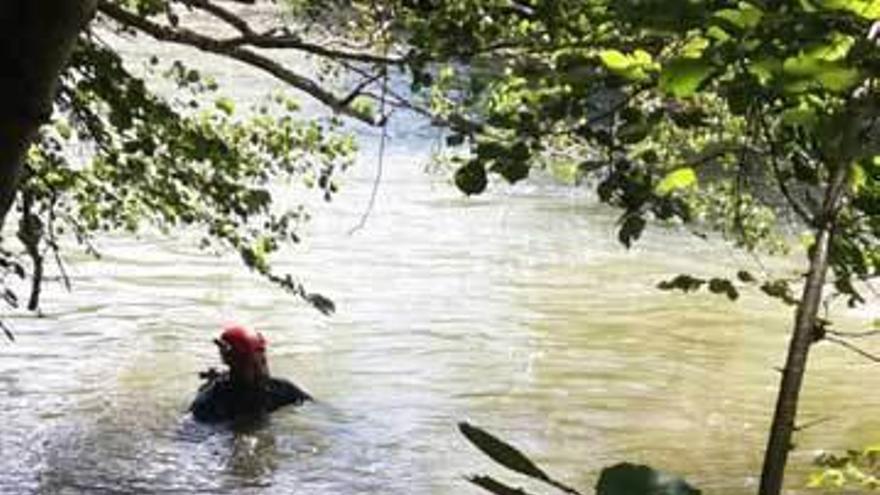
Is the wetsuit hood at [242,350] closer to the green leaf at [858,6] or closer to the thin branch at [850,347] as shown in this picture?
the thin branch at [850,347]

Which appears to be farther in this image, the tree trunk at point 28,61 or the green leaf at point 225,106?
the green leaf at point 225,106

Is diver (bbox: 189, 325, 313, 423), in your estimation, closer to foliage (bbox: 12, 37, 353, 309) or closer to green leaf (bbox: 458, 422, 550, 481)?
foliage (bbox: 12, 37, 353, 309)

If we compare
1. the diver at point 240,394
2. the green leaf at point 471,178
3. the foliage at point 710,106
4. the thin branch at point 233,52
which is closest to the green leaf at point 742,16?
the foliage at point 710,106

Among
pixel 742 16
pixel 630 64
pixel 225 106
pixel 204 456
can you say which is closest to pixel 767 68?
pixel 742 16

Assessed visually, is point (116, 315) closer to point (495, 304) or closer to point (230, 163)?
point (495, 304)

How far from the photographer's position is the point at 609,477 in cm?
113

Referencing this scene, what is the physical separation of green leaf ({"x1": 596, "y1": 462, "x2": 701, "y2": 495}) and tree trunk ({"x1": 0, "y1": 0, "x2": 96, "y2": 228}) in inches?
21.7

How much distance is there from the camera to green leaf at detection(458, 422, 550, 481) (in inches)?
49.4

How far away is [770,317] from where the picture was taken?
56.5ft

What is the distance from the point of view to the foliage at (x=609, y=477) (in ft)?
3.71

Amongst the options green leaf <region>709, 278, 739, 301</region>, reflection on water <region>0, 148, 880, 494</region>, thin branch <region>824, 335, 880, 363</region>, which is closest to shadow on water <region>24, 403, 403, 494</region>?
reflection on water <region>0, 148, 880, 494</region>

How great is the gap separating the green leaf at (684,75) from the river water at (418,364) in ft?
27.2

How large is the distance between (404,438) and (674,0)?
1031cm

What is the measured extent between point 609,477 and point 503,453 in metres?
0.15
